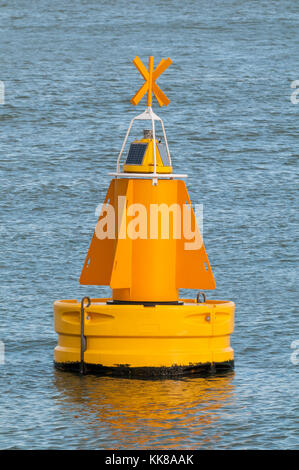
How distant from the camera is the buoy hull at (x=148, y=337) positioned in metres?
15.0

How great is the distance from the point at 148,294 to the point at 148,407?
93.8 inches

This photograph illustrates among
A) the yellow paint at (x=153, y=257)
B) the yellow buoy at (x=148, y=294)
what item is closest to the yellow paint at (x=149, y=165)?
the yellow buoy at (x=148, y=294)

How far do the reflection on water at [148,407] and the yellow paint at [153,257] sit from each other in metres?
1.35

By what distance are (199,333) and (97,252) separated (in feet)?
6.92

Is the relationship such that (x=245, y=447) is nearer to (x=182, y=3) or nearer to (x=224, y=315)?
(x=224, y=315)

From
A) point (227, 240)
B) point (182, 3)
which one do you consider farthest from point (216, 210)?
point (182, 3)

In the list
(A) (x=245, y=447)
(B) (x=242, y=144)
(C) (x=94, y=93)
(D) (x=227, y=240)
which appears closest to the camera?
(A) (x=245, y=447)

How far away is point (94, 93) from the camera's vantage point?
1913 inches

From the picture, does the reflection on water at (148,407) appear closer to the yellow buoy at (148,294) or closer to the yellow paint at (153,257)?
the yellow buoy at (148,294)

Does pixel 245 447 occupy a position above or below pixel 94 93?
below

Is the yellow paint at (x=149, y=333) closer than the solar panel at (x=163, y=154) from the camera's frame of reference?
Yes

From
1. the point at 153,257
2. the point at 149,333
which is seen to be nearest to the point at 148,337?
the point at 149,333

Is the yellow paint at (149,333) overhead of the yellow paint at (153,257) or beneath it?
beneath

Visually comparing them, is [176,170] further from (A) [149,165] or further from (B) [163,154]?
(A) [149,165]
